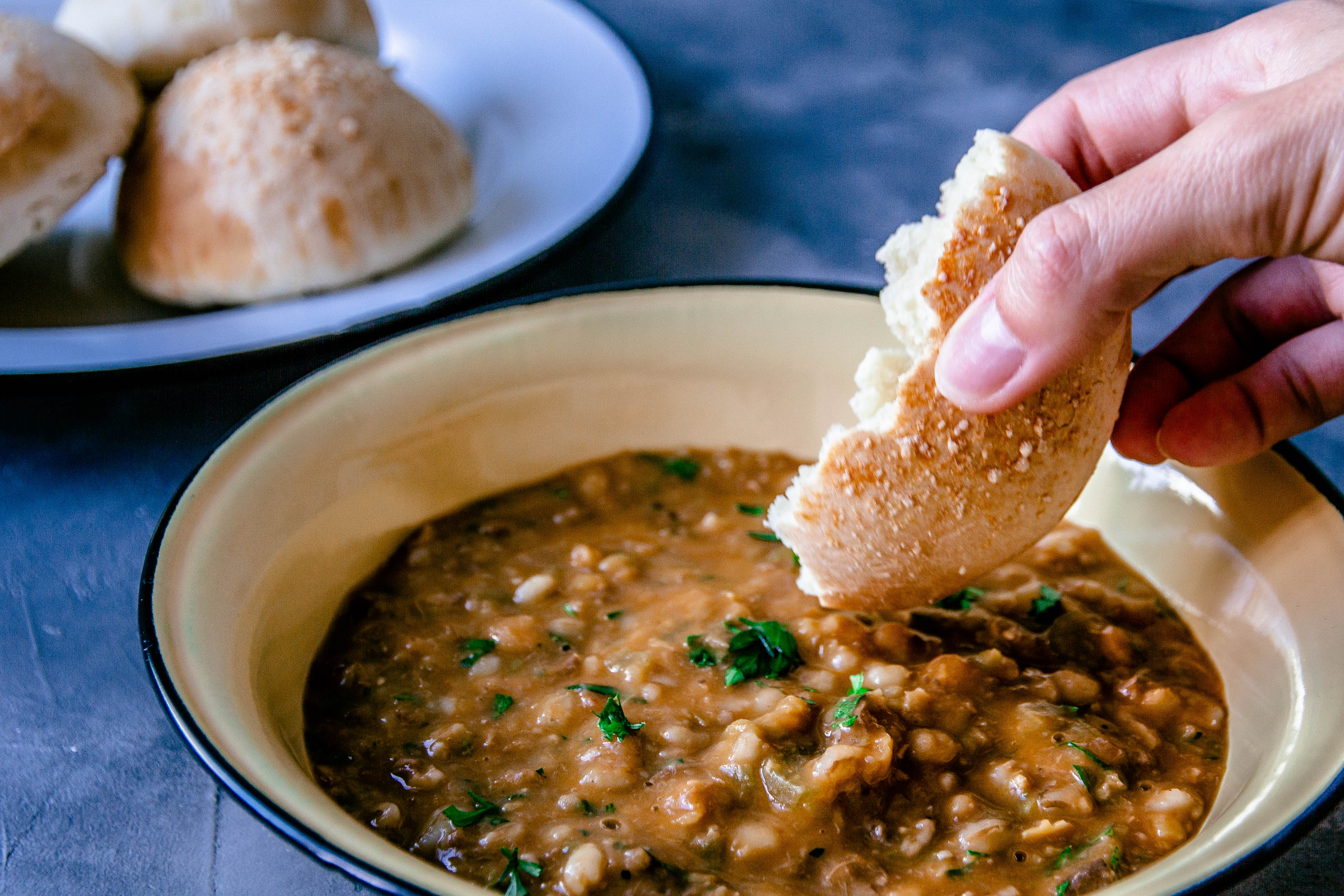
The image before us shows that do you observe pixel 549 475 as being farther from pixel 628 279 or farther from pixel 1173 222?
pixel 1173 222

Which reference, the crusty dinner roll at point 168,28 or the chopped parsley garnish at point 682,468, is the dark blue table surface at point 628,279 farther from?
the crusty dinner roll at point 168,28

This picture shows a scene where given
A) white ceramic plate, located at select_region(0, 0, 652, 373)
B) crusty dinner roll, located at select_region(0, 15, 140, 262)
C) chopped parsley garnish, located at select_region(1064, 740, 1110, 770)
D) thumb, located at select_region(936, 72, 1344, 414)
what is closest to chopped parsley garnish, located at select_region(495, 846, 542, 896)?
chopped parsley garnish, located at select_region(1064, 740, 1110, 770)

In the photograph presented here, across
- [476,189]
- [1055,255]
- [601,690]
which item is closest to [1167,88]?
[1055,255]

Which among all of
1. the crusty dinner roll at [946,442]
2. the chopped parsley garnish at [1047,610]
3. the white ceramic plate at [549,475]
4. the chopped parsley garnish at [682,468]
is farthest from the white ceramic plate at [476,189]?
the chopped parsley garnish at [1047,610]

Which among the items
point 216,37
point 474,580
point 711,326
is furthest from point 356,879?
point 216,37

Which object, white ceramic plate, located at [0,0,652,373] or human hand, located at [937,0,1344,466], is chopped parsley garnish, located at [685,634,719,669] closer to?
human hand, located at [937,0,1344,466]
